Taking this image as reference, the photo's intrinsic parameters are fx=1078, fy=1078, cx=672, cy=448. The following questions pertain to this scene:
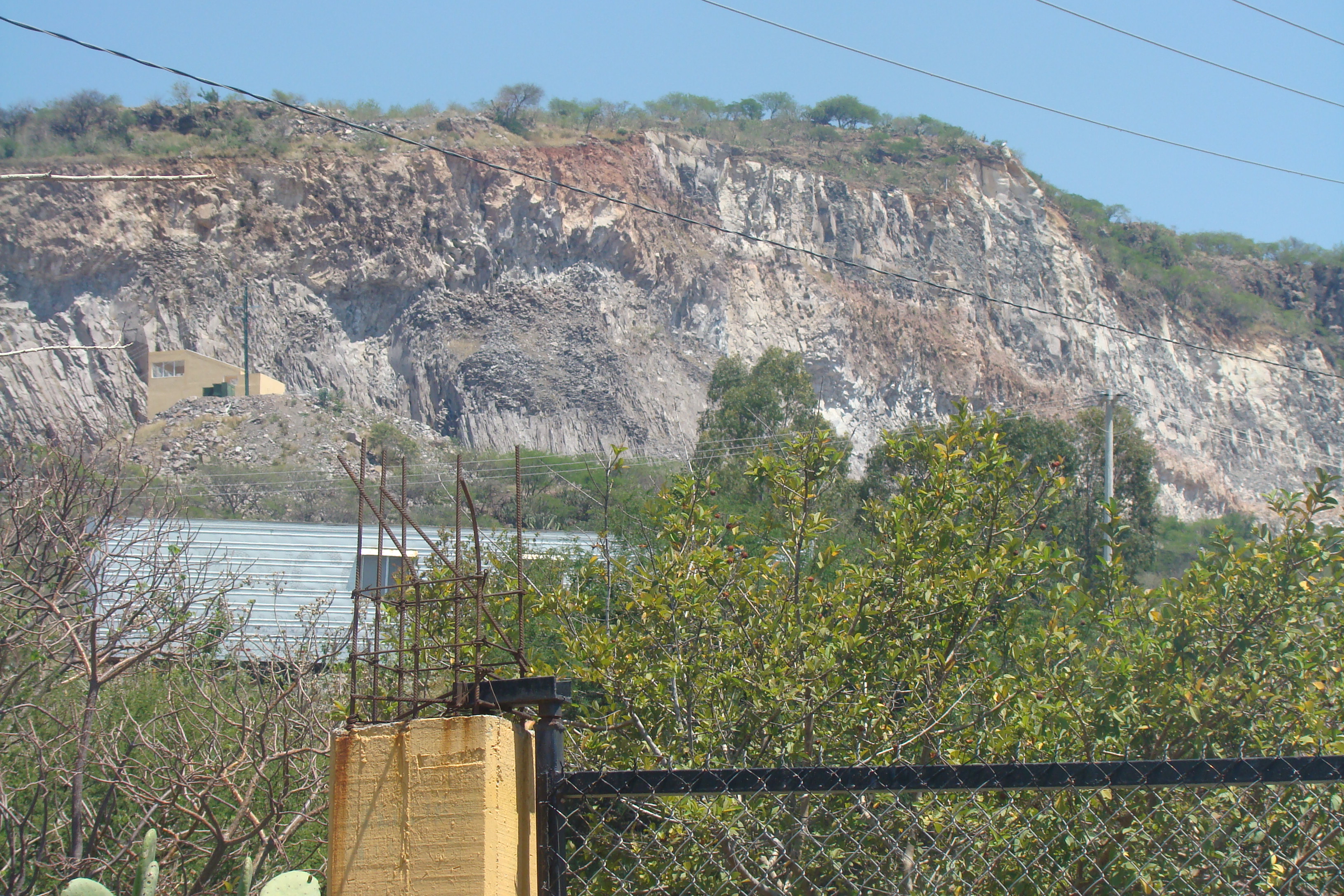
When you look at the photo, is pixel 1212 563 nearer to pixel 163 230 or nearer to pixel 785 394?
pixel 785 394

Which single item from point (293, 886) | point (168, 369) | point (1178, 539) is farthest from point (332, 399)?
point (293, 886)

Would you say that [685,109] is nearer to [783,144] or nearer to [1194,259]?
[783,144]

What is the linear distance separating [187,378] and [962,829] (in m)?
40.9

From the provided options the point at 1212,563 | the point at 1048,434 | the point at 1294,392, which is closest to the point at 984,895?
the point at 1212,563

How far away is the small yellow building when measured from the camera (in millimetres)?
38594

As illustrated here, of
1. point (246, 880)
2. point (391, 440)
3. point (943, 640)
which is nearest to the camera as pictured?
point (246, 880)

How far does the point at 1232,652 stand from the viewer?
12.9 feet

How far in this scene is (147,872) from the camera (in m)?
2.60

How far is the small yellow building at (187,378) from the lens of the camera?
127 feet

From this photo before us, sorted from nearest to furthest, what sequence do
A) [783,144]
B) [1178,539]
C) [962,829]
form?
[962,829], [1178,539], [783,144]

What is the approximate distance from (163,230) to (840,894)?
145ft

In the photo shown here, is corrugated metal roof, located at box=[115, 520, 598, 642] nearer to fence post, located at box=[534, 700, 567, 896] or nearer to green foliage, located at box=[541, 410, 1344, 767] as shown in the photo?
green foliage, located at box=[541, 410, 1344, 767]

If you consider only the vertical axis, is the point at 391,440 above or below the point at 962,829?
above

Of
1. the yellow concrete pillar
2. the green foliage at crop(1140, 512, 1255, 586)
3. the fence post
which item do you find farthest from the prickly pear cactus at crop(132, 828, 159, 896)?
the green foliage at crop(1140, 512, 1255, 586)
